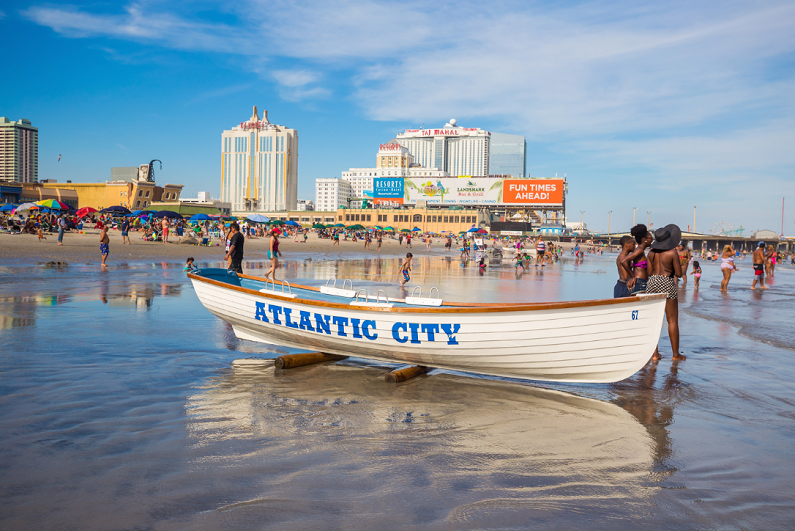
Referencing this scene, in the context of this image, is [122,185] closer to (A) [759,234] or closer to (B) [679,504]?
(B) [679,504]

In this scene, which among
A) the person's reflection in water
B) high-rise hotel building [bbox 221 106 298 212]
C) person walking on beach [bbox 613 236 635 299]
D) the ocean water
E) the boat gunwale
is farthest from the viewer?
high-rise hotel building [bbox 221 106 298 212]

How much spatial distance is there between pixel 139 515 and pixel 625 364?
186 inches

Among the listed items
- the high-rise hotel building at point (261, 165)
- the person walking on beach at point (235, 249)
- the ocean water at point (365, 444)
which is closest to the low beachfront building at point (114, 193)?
the person walking on beach at point (235, 249)

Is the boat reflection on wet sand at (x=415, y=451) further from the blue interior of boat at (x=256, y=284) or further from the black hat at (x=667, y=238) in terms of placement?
the black hat at (x=667, y=238)

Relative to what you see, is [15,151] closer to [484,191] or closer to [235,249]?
[484,191]

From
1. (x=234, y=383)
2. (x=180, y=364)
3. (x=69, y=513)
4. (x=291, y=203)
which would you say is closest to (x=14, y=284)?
(x=180, y=364)

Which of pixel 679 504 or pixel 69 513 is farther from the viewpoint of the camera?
pixel 679 504

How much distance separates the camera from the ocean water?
3.27m

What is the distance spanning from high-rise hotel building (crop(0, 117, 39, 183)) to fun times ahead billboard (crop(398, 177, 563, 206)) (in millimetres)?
127445

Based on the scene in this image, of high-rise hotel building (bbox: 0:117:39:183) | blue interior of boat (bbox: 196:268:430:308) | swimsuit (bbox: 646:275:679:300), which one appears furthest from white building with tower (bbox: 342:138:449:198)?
swimsuit (bbox: 646:275:679:300)

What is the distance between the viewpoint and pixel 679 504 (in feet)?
11.4

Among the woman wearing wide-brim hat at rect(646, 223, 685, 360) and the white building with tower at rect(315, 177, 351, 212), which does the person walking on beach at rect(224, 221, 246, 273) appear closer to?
the woman wearing wide-brim hat at rect(646, 223, 685, 360)

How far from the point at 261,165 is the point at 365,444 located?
191 m

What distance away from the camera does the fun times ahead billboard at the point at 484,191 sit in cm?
9831
